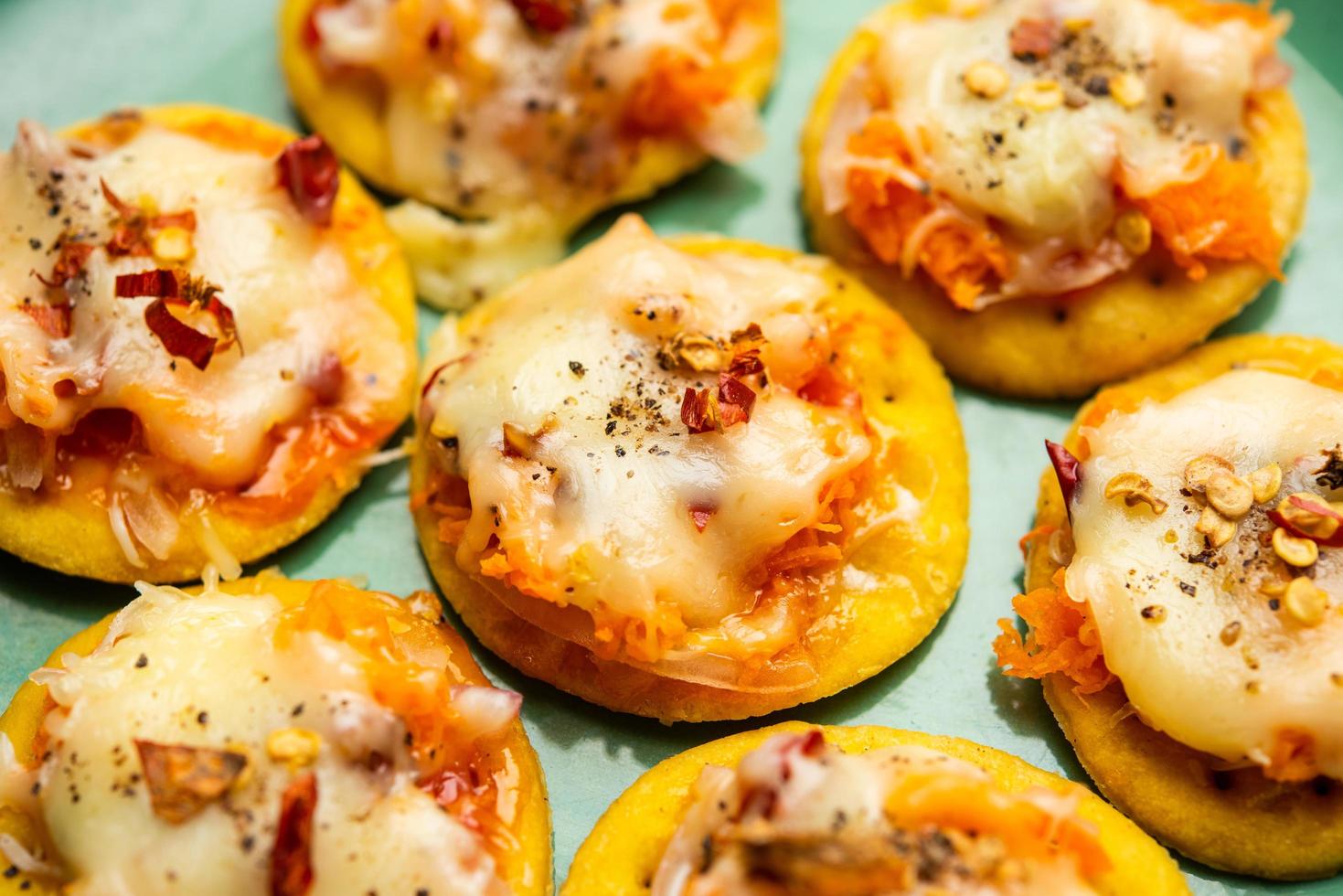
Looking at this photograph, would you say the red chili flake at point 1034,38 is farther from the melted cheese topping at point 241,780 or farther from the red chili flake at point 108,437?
the red chili flake at point 108,437

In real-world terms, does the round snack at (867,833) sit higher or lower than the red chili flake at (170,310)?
lower

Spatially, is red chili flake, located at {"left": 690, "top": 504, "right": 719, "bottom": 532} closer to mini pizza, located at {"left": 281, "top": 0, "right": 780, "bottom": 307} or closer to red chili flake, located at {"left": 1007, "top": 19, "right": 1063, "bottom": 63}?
mini pizza, located at {"left": 281, "top": 0, "right": 780, "bottom": 307}

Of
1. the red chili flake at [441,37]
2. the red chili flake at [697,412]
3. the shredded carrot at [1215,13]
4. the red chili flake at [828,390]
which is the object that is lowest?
the red chili flake at [828,390]

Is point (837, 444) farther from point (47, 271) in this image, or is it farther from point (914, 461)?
point (47, 271)

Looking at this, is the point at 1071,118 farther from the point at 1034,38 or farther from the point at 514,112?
the point at 514,112

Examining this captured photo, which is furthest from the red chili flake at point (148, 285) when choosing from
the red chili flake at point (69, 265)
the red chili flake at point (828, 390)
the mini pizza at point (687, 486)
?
the red chili flake at point (828, 390)

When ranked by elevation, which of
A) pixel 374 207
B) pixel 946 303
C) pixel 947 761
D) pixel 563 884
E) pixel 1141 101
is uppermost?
pixel 1141 101

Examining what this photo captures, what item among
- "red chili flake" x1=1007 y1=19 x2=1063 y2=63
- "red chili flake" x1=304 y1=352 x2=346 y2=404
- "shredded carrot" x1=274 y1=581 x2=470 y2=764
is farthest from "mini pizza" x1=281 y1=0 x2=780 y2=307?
"shredded carrot" x1=274 y1=581 x2=470 y2=764

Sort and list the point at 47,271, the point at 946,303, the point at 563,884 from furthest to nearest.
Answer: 1. the point at 946,303
2. the point at 47,271
3. the point at 563,884

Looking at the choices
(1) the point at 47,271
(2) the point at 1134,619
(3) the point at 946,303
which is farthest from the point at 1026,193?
(1) the point at 47,271
